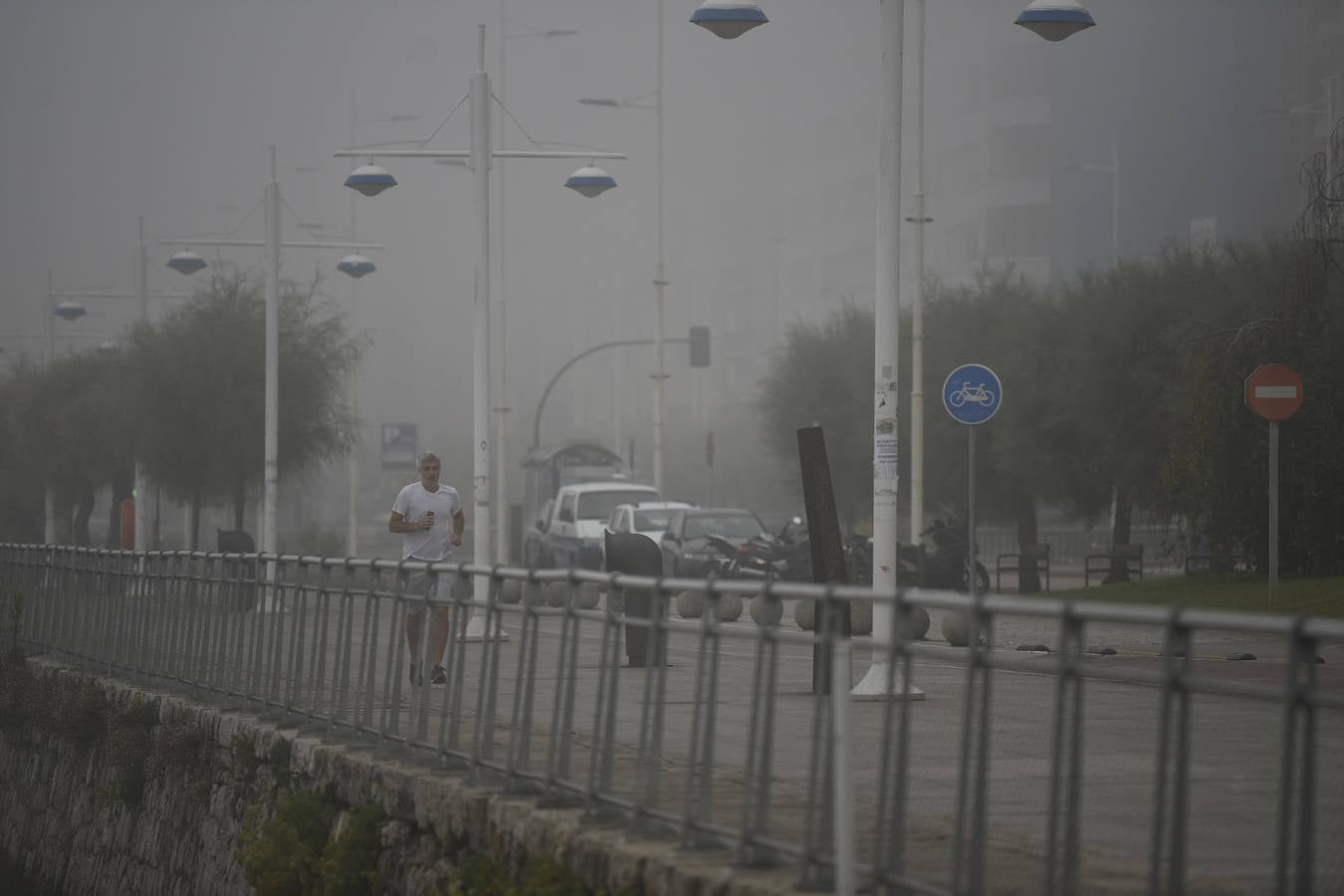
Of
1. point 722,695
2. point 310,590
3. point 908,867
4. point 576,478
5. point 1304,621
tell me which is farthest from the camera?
point 576,478

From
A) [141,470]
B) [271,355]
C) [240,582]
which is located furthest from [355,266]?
[240,582]

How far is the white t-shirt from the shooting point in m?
15.7

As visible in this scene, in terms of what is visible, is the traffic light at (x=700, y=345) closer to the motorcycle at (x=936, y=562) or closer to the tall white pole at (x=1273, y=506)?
the motorcycle at (x=936, y=562)

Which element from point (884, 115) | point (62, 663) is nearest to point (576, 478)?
point (62, 663)

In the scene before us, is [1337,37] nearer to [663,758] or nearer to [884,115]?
[884,115]

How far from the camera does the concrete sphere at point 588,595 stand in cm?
894

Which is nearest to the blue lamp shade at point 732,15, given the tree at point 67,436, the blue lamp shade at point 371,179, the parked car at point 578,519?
the blue lamp shade at point 371,179

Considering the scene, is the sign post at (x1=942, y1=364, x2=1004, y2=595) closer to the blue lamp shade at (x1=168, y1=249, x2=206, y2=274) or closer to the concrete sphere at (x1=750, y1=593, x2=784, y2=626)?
the concrete sphere at (x1=750, y1=593, x2=784, y2=626)

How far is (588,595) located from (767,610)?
5.29 feet

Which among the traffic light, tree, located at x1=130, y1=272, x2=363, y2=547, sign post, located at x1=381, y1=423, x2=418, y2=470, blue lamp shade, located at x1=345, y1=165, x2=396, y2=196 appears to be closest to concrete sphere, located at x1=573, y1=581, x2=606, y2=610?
blue lamp shade, located at x1=345, y1=165, x2=396, y2=196

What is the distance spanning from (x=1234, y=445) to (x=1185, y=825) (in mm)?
25599

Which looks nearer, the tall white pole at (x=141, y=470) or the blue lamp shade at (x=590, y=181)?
the blue lamp shade at (x=590, y=181)

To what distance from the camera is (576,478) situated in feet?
191

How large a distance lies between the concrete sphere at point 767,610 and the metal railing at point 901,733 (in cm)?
2
